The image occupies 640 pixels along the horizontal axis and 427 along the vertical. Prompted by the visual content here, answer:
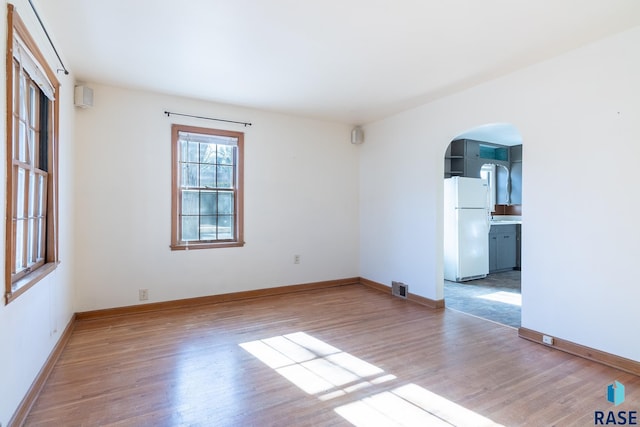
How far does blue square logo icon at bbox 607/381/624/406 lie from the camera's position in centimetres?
208

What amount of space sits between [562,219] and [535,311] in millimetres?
879

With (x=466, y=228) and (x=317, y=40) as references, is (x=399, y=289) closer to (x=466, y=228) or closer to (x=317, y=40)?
(x=466, y=228)

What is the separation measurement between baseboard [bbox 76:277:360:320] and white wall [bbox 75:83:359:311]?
6 cm

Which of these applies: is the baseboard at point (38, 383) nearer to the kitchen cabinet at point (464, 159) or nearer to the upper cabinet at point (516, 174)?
the kitchen cabinet at point (464, 159)

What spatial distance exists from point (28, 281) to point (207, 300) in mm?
2391

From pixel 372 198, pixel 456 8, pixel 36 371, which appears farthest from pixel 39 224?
pixel 372 198

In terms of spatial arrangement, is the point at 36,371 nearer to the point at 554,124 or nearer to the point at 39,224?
the point at 39,224

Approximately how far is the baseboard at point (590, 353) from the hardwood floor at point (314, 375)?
2.4 inches

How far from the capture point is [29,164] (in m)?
2.25

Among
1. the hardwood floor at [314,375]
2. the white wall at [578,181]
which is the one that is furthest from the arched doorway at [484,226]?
the hardwood floor at [314,375]

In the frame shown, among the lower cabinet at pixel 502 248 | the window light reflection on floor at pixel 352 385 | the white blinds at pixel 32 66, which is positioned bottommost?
the window light reflection on floor at pixel 352 385

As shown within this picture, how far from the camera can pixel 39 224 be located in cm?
252

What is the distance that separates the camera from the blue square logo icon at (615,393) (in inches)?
82.0

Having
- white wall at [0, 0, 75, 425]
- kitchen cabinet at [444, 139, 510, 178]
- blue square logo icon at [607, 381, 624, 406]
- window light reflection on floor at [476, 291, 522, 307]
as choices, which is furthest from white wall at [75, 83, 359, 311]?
blue square logo icon at [607, 381, 624, 406]
